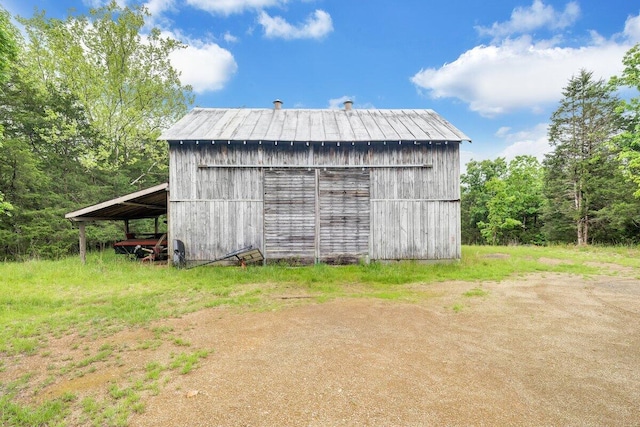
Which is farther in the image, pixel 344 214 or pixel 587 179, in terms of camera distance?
pixel 587 179

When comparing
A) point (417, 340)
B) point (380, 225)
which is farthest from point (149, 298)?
point (380, 225)

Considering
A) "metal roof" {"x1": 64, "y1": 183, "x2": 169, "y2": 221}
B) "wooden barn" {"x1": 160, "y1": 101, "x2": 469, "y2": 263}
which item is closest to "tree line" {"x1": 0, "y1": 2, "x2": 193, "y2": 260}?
"metal roof" {"x1": 64, "y1": 183, "x2": 169, "y2": 221}

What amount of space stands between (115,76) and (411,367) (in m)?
22.7

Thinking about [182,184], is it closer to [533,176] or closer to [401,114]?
[401,114]

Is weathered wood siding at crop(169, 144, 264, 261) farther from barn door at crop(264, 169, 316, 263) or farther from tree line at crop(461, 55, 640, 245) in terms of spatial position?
tree line at crop(461, 55, 640, 245)

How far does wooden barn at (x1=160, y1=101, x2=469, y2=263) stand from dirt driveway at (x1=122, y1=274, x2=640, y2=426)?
511cm

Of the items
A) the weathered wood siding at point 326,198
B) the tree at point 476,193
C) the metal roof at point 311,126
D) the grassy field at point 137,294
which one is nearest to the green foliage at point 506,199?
the tree at point 476,193

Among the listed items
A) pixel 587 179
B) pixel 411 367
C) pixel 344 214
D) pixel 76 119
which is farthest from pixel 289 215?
pixel 587 179

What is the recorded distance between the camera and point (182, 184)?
11.7 metres

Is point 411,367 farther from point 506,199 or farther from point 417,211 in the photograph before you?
point 506,199

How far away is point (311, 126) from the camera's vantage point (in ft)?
43.5

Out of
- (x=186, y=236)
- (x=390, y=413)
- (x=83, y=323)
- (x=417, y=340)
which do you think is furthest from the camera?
(x=186, y=236)

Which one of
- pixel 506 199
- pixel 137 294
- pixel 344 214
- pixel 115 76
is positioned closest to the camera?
pixel 137 294

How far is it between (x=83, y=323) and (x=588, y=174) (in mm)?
29471
